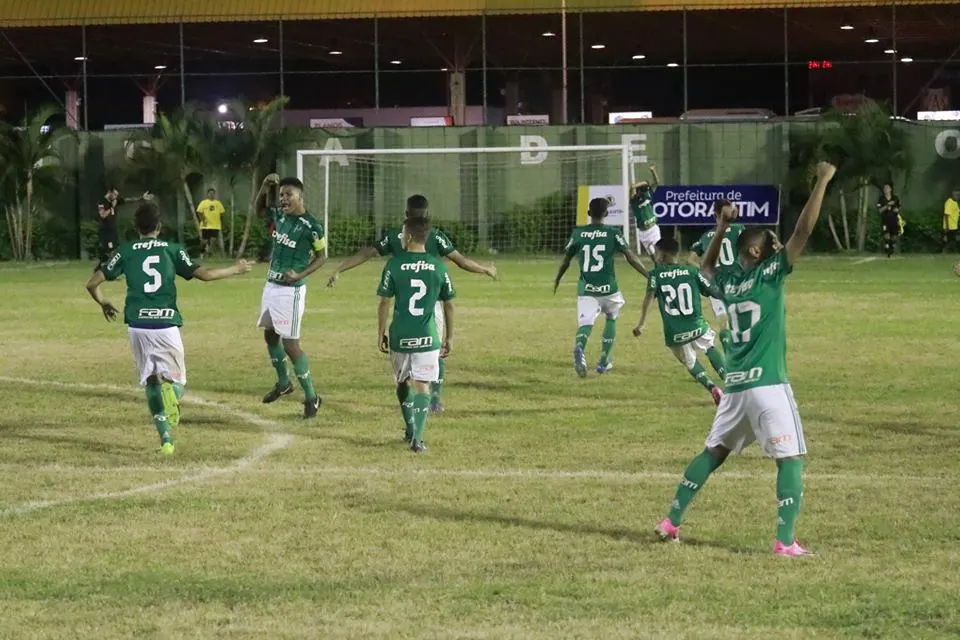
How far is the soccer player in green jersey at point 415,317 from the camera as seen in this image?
12.9 m

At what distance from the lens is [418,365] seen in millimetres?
12898

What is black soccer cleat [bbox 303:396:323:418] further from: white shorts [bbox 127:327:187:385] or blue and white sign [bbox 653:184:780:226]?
blue and white sign [bbox 653:184:780:226]

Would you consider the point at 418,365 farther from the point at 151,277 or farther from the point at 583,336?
the point at 583,336

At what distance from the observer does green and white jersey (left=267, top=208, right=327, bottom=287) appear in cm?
1523

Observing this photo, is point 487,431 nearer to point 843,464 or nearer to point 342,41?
point 843,464

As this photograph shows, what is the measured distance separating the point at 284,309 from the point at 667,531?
21.8 feet

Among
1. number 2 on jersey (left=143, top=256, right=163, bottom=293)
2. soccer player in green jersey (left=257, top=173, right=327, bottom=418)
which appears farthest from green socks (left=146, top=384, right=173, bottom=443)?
soccer player in green jersey (left=257, top=173, right=327, bottom=418)

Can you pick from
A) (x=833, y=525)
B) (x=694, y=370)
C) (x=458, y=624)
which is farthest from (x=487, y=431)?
(x=458, y=624)

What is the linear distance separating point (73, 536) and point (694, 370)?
25.3 feet

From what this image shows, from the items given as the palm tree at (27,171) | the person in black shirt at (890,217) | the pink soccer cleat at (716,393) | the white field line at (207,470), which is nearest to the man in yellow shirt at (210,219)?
the palm tree at (27,171)

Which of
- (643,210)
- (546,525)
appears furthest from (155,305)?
(643,210)

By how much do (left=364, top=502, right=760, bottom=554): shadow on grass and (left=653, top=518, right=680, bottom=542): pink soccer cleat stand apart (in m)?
0.05

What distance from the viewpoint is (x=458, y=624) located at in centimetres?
775

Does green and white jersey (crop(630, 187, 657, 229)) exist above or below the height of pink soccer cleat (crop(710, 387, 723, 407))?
above
